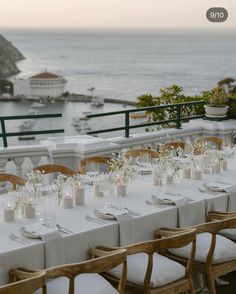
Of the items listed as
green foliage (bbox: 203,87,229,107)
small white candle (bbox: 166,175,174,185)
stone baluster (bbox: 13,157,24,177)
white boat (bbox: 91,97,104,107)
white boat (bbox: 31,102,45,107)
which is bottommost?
white boat (bbox: 31,102,45,107)

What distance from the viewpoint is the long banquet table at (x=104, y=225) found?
14.3ft

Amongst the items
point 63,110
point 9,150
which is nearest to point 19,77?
point 63,110

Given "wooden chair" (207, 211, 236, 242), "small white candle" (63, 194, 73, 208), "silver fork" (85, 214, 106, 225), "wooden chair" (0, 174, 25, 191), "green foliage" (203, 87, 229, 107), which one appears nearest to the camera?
"silver fork" (85, 214, 106, 225)

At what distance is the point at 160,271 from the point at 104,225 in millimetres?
557

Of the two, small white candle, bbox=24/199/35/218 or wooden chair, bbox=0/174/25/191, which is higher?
small white candle, bbox=24/199/35/218

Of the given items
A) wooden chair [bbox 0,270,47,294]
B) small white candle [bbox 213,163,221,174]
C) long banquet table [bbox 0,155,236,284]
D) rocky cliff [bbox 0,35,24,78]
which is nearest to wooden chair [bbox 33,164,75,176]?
long banquet table [bbox 0,155,236,284]

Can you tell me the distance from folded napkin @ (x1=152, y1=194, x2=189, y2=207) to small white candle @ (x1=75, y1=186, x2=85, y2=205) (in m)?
0.62

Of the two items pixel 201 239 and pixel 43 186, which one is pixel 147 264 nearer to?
pixel 201 239

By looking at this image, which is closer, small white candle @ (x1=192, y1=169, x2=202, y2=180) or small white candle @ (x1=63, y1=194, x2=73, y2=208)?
small white candle @ (x1=63, y1=194, x2=73, y2=208)

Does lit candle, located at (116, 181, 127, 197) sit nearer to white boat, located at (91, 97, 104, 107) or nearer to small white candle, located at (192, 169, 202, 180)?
small white candle, located at (192, 169, 202, 180)

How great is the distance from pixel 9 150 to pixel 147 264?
3.79 m

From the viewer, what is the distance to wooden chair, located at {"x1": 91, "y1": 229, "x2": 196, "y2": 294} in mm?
4363

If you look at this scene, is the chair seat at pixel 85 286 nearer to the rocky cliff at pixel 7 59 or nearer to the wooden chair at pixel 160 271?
the wooden chair at pixel 160 271

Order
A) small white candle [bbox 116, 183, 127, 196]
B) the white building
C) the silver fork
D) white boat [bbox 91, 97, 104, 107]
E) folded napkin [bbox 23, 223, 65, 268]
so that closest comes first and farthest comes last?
folded napkin [bbox 23, 223, 65, 268], the silver fork, small white candle [bbox 116, 183, 127, 196], white boat [bbox 91, 97, 104, 107], the white building
